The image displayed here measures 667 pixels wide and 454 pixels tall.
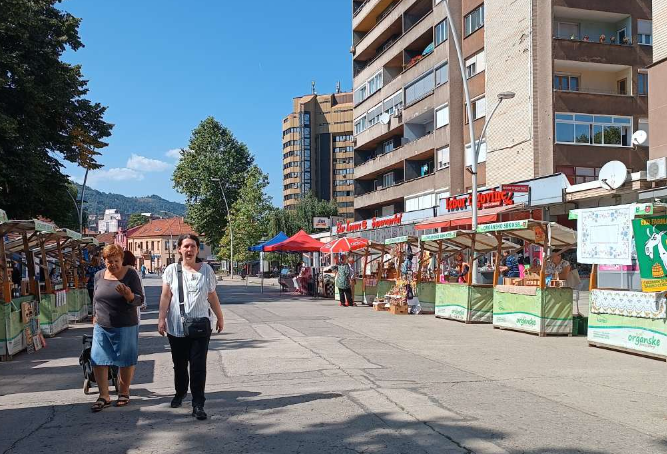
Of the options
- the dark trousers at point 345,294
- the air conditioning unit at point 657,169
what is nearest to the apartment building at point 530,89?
the air conditioning unit at point 657,169

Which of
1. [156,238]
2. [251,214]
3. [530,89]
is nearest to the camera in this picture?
[530,89]

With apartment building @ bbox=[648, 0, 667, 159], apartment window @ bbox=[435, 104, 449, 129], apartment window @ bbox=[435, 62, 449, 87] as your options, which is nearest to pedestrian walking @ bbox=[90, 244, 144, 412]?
apartment building @ bbox=[648, 0, 667, 159]

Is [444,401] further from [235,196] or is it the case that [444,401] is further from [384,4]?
[235,196]

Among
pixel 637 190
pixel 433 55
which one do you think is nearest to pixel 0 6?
pixel 637 190

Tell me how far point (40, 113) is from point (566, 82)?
22.3m

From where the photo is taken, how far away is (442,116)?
125ft

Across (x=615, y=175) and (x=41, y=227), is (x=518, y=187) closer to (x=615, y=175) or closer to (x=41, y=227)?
(x=615, y=175)

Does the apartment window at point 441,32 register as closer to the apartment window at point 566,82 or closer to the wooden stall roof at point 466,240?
the apartment window at point 566,82

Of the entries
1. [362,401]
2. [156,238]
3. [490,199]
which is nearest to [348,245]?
[490,199]

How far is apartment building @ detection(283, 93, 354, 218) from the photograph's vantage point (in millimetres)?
126375

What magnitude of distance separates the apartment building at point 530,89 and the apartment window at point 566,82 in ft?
0.15

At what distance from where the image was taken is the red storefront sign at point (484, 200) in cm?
2878

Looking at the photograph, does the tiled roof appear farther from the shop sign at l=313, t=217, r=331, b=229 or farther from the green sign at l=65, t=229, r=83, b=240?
the green sign at l=65, t=229, r=83, b=240

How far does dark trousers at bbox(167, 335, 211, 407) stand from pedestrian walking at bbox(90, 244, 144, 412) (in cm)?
66
